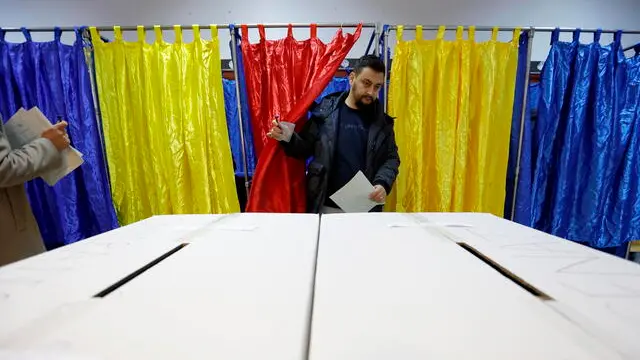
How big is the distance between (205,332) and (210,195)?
1.25m

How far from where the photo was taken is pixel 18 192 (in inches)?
36.3

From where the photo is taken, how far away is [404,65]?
1.35 metres

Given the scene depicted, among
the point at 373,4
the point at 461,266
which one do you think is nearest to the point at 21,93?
the point at 461,266

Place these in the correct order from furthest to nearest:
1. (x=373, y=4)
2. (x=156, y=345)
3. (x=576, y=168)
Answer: (x=373, y=4), (x=576, y=168), (x=156, y=345)

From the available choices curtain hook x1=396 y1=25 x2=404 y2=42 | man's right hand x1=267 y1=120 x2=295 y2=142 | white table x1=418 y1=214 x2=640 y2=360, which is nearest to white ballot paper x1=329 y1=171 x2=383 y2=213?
man's right hand x1=267 y1=120 x2=295 y2=142

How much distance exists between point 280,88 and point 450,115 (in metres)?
0.83

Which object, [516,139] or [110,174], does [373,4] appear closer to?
[516,139]

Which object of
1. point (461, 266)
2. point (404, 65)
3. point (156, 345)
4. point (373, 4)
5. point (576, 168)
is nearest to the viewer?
point (156, 345)

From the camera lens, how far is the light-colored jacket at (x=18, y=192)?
2.67 feet

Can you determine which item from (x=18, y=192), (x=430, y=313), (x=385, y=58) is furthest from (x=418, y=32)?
(x=18, y=192)

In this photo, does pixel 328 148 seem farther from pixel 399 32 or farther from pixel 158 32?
pixel 158 32

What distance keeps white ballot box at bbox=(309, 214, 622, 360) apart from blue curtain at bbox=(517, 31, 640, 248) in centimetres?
137

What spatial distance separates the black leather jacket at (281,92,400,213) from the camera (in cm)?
119

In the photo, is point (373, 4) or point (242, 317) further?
point (373, 4)
